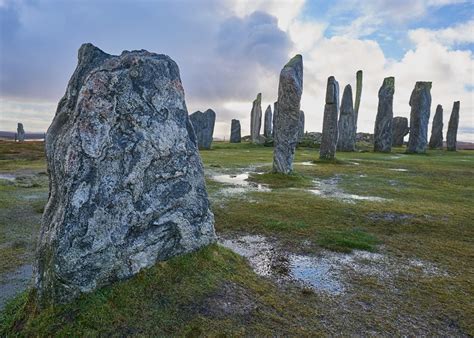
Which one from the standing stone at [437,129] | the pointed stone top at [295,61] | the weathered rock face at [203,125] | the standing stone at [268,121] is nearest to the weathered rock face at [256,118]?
the standing stone at [268,121]

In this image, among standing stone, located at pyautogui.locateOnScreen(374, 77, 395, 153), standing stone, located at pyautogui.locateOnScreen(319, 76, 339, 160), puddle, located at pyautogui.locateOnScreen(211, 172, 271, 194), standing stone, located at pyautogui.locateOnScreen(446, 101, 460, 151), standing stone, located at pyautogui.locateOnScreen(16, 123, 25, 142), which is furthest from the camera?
standing stone, located at pyautogui.locateOnScreen(16, 123, 25, 142)

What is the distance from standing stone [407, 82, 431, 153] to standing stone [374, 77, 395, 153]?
67.3 inches

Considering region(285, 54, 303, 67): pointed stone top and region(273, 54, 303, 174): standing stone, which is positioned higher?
region(285, 54, 303, 67): pointed stone top

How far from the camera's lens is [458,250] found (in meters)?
6.72

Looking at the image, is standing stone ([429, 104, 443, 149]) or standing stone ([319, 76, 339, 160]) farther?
standing stone ([429, 104, 443, 149])

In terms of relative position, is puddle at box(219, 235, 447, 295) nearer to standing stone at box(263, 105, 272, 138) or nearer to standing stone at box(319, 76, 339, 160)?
standing stone at box(319, 76, 339, 160)

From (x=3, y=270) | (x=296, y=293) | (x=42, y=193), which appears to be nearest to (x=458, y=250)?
(x=296, y=293)

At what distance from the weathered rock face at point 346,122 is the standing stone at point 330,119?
872 centimetres

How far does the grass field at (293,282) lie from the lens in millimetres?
3801

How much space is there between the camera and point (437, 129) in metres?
37.1

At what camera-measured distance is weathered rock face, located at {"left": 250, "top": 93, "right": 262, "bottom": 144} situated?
42250 millimetres

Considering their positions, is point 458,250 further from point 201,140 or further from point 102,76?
point 201,140

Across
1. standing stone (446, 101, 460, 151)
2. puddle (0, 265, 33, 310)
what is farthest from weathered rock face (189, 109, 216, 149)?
puddle (0, 265, 33, 310)

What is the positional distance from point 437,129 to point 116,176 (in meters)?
39.7
